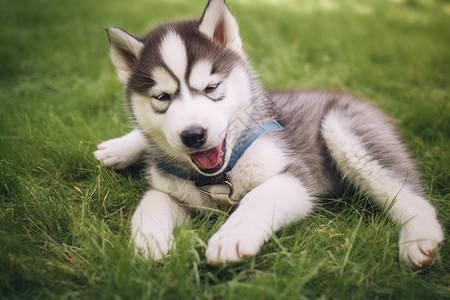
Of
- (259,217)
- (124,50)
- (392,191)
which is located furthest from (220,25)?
(392,191)

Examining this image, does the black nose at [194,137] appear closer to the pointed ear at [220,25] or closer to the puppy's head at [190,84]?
the puppy's head at [190,84]

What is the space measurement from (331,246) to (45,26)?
6.63 m

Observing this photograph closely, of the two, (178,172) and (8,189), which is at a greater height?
(178,172)

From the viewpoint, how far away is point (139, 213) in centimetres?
186

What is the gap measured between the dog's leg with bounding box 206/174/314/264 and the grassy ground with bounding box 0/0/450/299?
9 cm

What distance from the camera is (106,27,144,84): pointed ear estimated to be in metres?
1.98

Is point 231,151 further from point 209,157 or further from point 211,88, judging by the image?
point 211,88

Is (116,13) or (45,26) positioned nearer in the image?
(45,26)

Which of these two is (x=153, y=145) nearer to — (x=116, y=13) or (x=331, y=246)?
(x=331, y=246)

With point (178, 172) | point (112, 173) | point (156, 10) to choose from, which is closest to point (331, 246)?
point (178, 172)

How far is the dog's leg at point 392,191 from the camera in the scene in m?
1.66

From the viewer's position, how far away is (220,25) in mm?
2172

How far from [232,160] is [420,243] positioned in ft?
3.56

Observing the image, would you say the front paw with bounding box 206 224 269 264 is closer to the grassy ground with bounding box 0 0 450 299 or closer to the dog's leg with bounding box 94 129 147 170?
the grassy ground with bounding box 0 0 450 299
